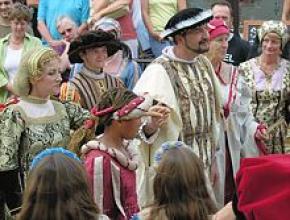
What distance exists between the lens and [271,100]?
7340 millimetres

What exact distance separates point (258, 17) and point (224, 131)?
512 cm

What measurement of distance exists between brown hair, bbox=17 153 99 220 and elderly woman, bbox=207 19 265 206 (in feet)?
9.95

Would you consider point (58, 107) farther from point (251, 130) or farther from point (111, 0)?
point (111, 0)

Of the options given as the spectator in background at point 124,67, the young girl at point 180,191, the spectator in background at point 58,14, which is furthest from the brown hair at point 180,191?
the spectator in background at point 58,14

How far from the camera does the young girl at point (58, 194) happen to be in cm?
347

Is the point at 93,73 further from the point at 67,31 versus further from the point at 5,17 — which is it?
the point at 5,17

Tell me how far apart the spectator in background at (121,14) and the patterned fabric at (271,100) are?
163cm

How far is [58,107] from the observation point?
5.28 m

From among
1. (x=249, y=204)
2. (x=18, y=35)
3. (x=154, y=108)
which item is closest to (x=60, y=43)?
(x=18, y=35)

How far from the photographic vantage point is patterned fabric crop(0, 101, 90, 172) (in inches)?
197

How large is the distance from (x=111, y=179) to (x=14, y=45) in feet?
11.1

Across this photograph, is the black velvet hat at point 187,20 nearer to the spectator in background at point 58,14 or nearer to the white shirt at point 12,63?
the white shirt at point 12,63

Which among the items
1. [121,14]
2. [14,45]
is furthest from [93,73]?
[121,14]

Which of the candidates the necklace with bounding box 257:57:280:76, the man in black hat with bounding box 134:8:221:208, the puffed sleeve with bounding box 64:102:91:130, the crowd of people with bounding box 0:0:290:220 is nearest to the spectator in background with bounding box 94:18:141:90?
the crowd of people with bounding box 0:0:290:220
